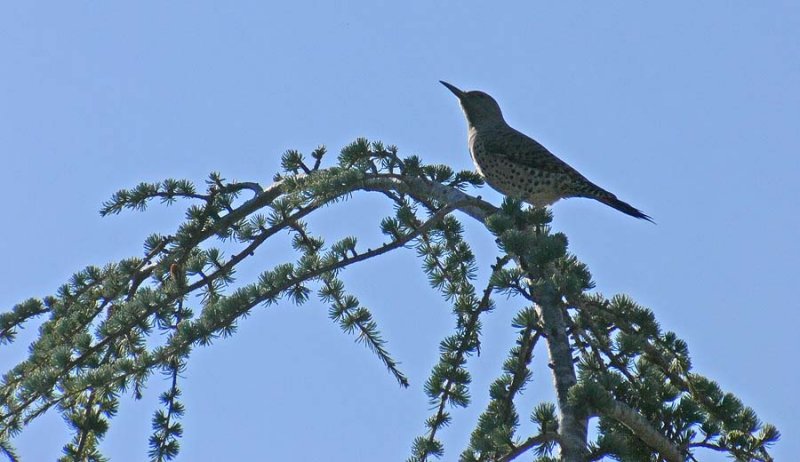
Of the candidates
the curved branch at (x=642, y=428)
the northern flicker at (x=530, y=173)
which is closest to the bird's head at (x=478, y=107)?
A: the northern flicker at (x=530, y=173)

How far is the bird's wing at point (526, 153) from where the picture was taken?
24.8 ft

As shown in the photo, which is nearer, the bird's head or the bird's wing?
the bird's wing

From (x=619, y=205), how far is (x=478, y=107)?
2.11 metres

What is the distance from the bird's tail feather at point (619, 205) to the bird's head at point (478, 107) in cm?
168

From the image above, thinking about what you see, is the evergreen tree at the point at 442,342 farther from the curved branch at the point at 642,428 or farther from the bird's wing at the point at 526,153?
the bird's wing at the point at 526,153

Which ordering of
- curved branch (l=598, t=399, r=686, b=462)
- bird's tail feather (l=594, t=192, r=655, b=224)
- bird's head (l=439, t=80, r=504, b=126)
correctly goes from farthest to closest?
bird's head (l=439, t=80, r=504, b=126) < bird's tail feather (l=594, t=192, r=655, b=224) < curved branch (l=598, t=399, r=686, b=462)

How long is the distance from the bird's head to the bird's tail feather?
1.68 meters

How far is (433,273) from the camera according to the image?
4848mm

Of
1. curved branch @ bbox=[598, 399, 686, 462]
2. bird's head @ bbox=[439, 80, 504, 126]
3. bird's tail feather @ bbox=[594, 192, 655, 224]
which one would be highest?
bird's head @ bbox=[439, 80, 504, 126]

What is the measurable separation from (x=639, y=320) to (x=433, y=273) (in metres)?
0.96

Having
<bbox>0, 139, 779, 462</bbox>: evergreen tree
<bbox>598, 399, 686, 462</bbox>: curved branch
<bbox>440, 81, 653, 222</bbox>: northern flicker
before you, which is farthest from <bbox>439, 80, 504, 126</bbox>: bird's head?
<bbox>598, 399, 686, 462</bbox>: curved branch

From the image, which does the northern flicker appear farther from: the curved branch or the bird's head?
the curved branch

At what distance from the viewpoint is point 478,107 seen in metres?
8.97

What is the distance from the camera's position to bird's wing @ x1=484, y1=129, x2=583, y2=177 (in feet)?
24.8
